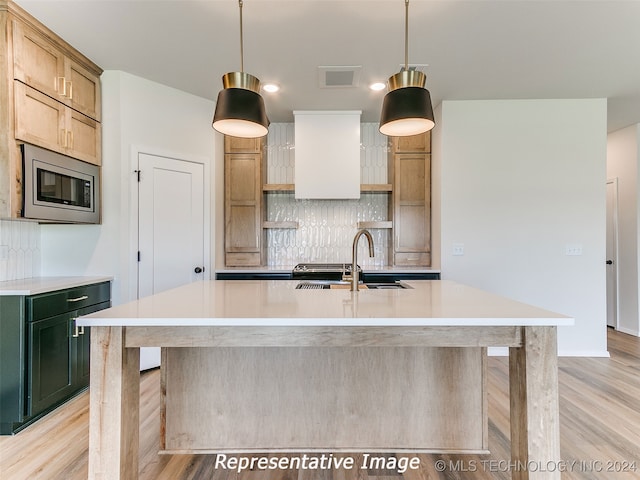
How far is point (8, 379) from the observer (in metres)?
2.10

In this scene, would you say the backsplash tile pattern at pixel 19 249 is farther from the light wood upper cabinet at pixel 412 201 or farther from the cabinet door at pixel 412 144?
the cabinet door at pixel 412 144

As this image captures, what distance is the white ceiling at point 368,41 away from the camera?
2.17 metres

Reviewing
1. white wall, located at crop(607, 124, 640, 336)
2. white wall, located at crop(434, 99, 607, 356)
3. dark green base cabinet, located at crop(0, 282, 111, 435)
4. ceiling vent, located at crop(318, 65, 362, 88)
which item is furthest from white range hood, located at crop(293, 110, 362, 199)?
white wall, located at crop(607, 124, 640, 336)

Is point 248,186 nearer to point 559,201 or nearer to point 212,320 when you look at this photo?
point 212,320

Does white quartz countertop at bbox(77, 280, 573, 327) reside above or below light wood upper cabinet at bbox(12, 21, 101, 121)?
below

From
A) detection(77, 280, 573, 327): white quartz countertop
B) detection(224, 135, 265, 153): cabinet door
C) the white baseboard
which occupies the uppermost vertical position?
detection(224, 135, 265, 153): cabinet door

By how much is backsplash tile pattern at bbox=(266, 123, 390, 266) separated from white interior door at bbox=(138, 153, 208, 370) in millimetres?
961

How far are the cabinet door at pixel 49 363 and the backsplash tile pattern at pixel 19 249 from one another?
25.7 inches

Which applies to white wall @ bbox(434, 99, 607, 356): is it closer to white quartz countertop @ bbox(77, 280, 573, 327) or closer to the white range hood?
the white range hood

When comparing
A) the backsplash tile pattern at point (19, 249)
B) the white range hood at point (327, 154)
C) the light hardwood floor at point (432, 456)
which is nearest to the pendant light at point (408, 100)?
the light hardwood floor at point (432, 456)

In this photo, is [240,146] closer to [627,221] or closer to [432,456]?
[432,456]

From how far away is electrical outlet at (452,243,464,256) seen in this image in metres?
3.56

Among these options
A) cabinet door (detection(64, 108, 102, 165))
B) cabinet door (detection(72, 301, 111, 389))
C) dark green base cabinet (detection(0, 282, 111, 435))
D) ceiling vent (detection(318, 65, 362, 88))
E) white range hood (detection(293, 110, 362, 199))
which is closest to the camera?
dark green base cabinet (detection(0, 282, 111, 435))

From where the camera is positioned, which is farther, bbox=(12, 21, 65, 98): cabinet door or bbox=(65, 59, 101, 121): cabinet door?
bbox=(65, 59, 101, 121): cabinet door
